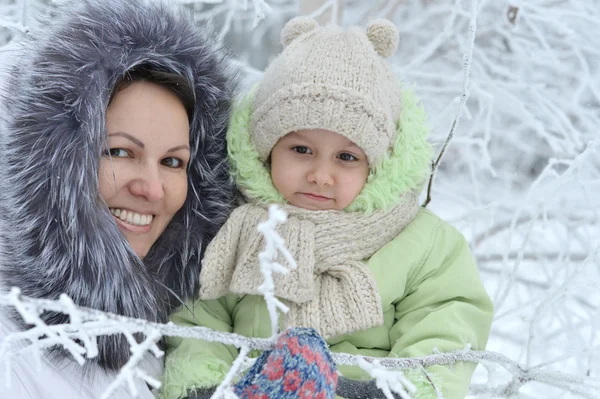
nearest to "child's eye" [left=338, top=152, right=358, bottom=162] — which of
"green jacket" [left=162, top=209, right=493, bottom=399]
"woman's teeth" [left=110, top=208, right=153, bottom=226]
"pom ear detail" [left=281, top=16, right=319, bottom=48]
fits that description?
"green jacket" [left=162, top=209, right=493, bottom=399]

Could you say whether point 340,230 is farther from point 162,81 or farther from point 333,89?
point 162,81

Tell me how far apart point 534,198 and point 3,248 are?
6.02 feet

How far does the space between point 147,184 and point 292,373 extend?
0.58m

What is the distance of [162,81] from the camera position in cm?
154

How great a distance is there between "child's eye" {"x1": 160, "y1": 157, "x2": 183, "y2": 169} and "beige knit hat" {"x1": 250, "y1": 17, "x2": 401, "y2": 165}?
221 millimetres

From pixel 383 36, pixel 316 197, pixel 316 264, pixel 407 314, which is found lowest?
pixel 407 314

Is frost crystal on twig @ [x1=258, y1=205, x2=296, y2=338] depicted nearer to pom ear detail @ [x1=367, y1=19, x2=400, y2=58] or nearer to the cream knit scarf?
the cream knit scarf

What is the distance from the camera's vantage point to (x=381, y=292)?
162 centimetres

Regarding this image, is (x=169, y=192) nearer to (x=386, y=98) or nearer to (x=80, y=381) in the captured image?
(x=80, y=381)

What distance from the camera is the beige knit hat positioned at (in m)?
1.58

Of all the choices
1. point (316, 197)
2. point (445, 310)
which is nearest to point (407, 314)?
point (445, 310)

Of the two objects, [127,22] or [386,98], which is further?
[386,98]

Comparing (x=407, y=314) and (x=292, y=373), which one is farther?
(x=407, y=314)

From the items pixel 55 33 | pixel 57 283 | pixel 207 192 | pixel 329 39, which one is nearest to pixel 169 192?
pixel 207 192
